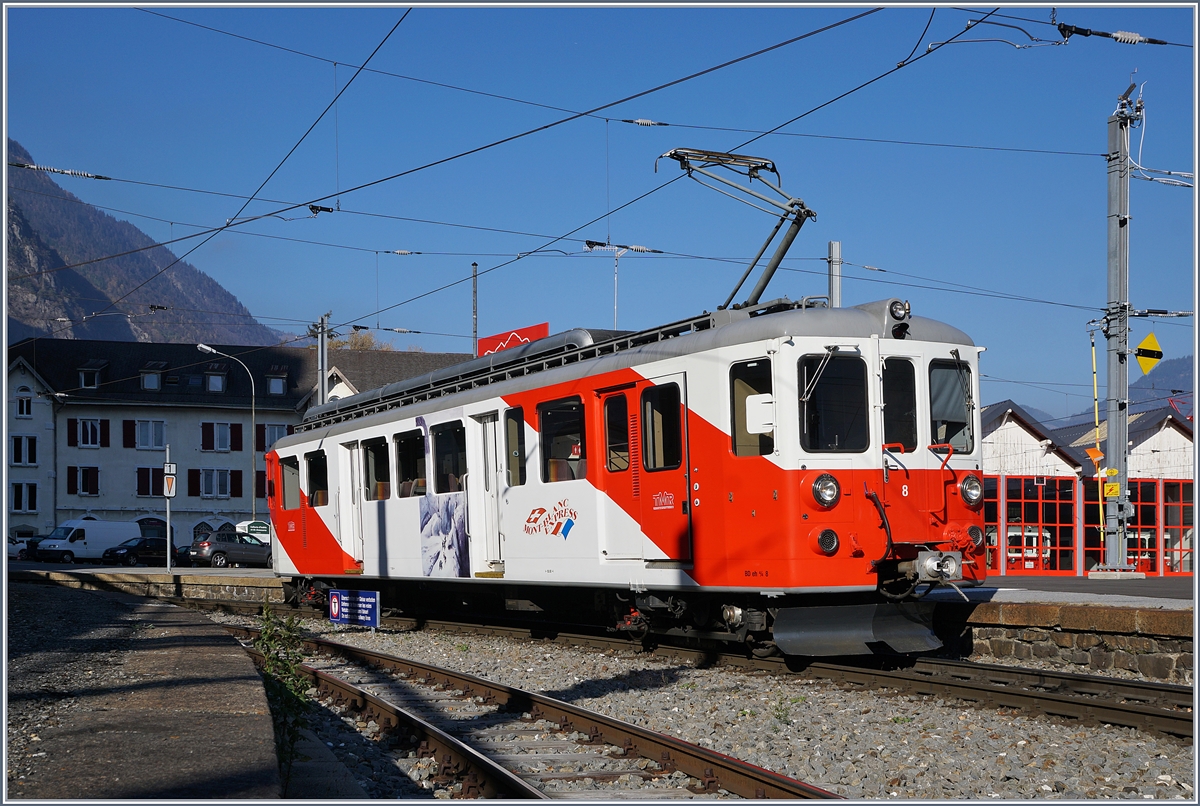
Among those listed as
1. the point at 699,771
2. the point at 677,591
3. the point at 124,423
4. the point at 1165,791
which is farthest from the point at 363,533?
the point at 124,423

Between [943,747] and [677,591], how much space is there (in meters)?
4.06

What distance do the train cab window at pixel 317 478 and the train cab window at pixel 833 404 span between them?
10455 mm

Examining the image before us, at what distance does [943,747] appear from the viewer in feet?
24.4

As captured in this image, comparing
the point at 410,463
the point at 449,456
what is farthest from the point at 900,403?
the point at 410,463

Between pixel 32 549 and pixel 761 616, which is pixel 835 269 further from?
pixel 32 549

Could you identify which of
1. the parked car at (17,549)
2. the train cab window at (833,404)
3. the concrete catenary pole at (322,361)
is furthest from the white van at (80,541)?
the train cab window at (833,404)

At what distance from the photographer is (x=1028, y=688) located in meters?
9.20

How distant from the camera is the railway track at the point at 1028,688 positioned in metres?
7.84

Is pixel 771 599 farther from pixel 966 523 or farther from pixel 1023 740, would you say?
pixel 1023 740

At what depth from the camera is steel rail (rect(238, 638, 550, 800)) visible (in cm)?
652

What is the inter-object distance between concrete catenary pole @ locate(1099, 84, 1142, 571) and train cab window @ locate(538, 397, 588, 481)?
11.3 meters

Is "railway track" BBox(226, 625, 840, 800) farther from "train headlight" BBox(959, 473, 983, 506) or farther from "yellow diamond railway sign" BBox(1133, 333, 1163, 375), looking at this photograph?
"yellow diamond railway sign" BBox(1133, 333, 1163, 375)

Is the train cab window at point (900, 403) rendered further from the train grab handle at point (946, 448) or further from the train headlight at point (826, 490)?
the train headlight at point (826, 490)

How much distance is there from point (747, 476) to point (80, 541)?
4508cm
